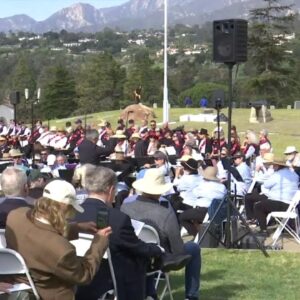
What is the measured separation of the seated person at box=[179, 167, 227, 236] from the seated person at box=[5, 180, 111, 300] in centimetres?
578

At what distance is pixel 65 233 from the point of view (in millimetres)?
4699

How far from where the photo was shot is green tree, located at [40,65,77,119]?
80938mm

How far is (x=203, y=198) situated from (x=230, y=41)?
7.77ft

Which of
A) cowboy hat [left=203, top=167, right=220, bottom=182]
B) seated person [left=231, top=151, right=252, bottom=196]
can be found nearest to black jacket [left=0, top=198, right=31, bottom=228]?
cowboy hat [left=203, top=167, right=220, bottom=182]

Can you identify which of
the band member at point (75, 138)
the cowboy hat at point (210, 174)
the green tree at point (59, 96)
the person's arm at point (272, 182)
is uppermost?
the cowboy hat at point (210, 174)

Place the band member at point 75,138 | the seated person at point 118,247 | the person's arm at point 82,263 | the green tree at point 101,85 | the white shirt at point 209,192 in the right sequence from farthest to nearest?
1. the green tree at point 101,85
2. the band member at point 75,138
3. the white shirt at point 209,192
4. the seated person at point 118,247
5. the person's arm at point 82,263

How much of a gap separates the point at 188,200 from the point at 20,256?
6955 mm

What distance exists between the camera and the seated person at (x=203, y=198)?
1057cm

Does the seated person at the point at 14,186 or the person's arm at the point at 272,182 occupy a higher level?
the seated person at the point at 14,186

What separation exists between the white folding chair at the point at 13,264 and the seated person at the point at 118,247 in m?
0.69

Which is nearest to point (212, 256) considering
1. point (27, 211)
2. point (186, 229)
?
point (186, 229)

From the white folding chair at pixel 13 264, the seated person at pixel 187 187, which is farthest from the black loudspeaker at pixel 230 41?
the white folding chair at pixel 13 264

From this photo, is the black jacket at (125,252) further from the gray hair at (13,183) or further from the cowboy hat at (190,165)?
the cowboy hat at (190,165)

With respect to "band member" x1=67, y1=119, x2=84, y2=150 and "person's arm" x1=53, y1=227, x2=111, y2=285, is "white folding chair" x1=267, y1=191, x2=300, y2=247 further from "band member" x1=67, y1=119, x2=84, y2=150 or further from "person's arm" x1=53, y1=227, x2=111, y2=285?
"band member" x1=67, y1=119, x2=84, y2=150
